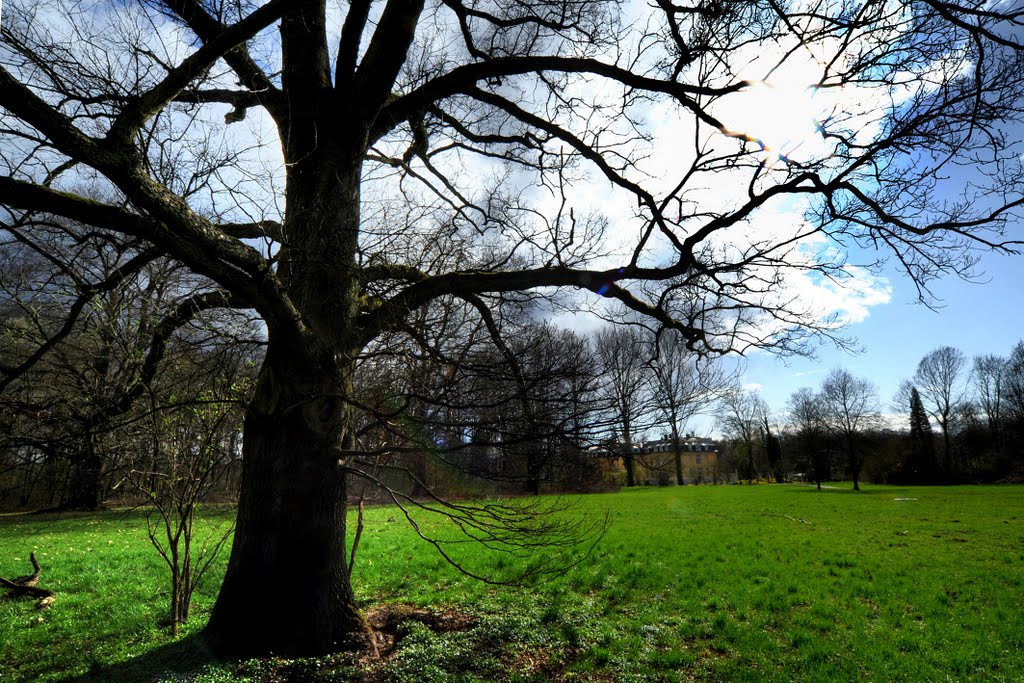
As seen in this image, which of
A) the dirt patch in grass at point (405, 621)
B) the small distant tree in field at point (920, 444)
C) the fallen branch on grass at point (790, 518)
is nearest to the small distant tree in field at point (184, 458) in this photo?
the dirt patch in grass at point (405, 621)

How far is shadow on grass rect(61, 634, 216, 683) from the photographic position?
14.6 feet

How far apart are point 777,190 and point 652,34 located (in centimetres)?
206

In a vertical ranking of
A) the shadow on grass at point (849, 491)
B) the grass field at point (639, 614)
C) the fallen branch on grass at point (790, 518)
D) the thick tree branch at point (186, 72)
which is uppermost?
the thick tree branch at point (186, 72)

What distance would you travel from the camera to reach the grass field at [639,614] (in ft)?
16.0

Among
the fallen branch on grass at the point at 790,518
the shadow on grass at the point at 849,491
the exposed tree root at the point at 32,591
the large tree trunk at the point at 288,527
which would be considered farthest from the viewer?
the shadow on grass at the point at 849,491

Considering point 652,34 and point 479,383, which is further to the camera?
point 652,34

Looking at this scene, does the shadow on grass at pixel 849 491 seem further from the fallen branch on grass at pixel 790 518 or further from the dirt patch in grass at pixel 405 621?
the dirt patch in grass at pixel 405 621

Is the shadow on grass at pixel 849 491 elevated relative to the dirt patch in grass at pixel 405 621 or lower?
lower

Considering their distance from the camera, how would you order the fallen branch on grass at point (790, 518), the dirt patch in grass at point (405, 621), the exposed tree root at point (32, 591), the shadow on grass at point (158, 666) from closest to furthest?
the shadow on grass at point (158, 666)
the dirt patch in grass at point (405, 621)
the exposed tree root at point (32, 591)
the fallen branch on grass at point (790, 518)

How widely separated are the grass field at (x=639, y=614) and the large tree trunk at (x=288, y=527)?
→ 1.09ft

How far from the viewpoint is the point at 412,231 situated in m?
4.04

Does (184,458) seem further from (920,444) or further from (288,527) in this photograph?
(920,444)

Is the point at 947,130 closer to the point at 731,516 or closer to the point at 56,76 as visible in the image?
the point at 56,76

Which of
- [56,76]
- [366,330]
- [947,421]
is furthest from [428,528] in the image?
[947,421]
